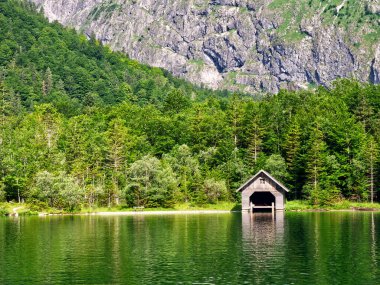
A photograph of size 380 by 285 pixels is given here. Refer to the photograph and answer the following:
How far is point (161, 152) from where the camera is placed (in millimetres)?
155000

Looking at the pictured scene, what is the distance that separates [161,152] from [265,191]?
40420mm

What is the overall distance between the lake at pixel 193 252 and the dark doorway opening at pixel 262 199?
120ft

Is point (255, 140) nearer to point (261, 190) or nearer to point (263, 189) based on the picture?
point (263, 189)

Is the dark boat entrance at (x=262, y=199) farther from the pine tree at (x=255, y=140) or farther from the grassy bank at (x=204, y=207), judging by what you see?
the pine tree at (x=255, y=140)

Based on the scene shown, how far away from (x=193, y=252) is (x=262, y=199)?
72673 millimetres

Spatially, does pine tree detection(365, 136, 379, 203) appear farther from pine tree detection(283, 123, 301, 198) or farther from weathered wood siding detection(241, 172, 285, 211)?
weathered wood siding detection(241, 172, 285, 211)

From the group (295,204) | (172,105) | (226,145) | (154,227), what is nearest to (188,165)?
(226,145)

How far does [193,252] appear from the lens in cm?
6212

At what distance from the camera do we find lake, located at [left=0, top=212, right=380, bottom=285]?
4903cm

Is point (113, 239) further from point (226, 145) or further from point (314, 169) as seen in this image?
point (226, 145)

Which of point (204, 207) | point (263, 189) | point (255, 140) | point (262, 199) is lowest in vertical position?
point (204, 207)

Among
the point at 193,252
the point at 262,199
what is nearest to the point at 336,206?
the point at 262,199

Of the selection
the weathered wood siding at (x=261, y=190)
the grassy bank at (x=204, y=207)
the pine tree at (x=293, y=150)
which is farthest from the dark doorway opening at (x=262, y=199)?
the weathered wood siding at (x=261, y=190)

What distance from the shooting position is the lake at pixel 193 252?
49.0 metres
